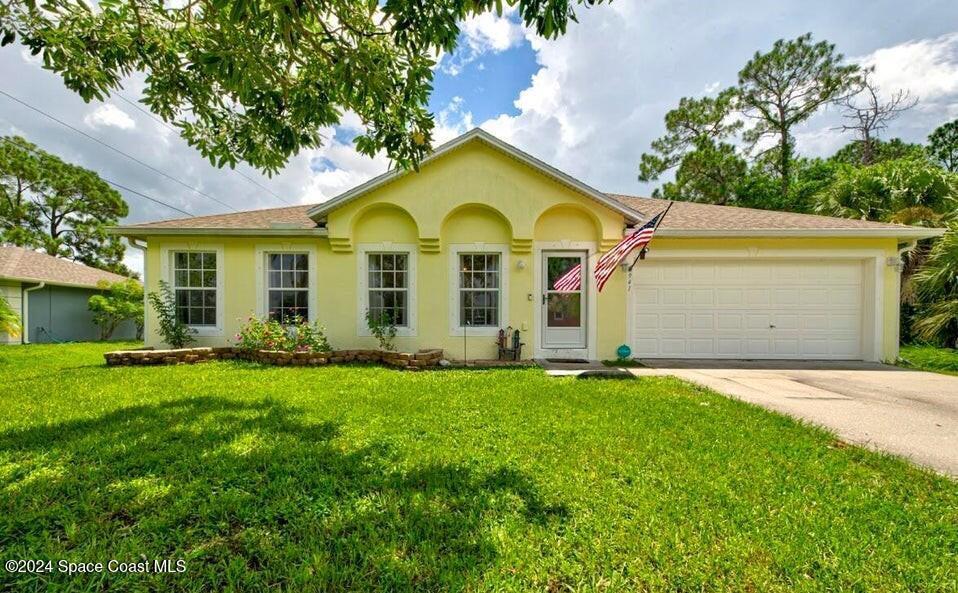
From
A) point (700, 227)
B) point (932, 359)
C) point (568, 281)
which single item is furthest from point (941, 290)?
point (568, 281)

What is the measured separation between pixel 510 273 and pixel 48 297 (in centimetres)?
1943

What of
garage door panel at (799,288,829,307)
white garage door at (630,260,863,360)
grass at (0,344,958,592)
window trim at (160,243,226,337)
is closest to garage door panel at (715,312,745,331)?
white garage door at (630,260,863,360)

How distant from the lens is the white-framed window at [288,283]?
866 centimetres

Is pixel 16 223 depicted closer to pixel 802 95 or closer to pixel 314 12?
pixel 314 12

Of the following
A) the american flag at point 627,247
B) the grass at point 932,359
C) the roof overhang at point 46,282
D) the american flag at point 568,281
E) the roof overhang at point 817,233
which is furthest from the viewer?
the roof overhang at point 46,282

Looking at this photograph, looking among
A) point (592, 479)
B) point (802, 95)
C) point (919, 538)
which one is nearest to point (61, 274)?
point (592, 479)

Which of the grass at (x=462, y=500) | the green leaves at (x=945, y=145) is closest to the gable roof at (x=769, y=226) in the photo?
the grass at (x=462, y=500)

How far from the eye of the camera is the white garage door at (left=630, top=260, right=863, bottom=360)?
8.31 meters

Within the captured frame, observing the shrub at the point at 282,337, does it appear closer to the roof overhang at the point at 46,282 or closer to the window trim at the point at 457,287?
the window trim at the point at 457,287

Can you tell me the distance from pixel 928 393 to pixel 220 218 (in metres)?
14.4

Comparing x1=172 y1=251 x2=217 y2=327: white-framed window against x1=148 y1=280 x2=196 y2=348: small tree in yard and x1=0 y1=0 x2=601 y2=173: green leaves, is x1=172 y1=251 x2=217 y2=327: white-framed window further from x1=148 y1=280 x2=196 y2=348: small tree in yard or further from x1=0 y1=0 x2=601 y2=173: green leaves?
x1=0 y1=0 x2=601 y2=173: green leaves

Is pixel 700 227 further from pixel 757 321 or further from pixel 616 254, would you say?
pixel 616 254

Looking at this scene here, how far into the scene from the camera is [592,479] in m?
2.92

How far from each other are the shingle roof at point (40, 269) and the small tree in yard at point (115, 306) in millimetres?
987
